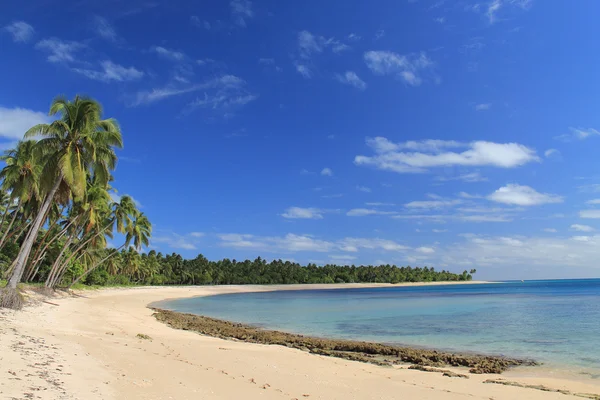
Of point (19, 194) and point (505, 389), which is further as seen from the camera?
point (19, 194)

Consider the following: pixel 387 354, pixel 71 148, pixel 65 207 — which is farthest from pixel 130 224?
pixel 387 354

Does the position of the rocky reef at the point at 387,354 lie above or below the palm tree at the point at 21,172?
below

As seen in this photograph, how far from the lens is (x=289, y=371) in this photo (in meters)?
11.0

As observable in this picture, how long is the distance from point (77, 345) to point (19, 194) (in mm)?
21111

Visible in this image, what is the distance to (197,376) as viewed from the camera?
9234 millimetres

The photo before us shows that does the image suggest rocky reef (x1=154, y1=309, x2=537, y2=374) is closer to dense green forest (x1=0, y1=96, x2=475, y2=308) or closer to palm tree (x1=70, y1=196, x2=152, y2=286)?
dense green forest (x1=0, y1=96, x2=475, y2=308)

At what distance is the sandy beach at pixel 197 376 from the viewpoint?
7191 mm

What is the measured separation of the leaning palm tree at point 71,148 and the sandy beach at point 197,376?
7.72 meters

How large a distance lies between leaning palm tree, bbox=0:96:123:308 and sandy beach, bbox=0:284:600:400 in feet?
25.3

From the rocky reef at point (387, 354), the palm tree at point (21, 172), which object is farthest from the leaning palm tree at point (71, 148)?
the rocky reef at point (387, 354)

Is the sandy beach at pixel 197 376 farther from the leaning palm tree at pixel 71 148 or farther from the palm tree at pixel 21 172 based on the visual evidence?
the palm tree at pixel 21 172

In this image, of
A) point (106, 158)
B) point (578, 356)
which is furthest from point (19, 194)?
point (578, 356)

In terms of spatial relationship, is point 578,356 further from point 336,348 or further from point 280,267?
point 280,267

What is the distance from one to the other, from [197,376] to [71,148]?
16480 mm
